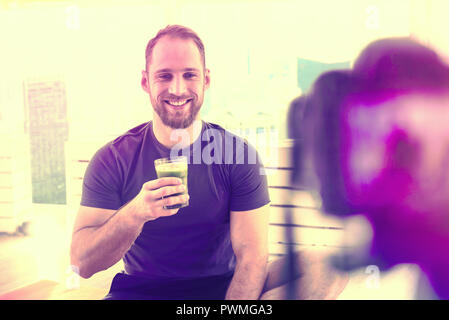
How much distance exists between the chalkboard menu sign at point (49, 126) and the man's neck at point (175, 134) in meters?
0.74

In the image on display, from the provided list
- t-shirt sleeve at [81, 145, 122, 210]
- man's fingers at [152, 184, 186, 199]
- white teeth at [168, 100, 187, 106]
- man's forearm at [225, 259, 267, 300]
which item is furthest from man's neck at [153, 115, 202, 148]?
man's forearm at [225, 259, 267, 300]

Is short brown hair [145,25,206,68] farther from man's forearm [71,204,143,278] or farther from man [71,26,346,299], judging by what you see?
man's forearm [71,204,143,278]

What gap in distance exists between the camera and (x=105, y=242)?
156 centimetres

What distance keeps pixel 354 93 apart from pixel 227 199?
841mm

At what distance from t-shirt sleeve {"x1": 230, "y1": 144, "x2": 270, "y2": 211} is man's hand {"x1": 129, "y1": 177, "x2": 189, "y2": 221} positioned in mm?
292

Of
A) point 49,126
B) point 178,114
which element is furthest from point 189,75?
point 49,126

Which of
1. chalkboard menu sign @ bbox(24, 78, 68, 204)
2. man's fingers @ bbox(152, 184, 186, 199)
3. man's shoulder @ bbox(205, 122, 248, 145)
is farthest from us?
chalkboard menu sign @ bbox(24, 78, 68, 204)

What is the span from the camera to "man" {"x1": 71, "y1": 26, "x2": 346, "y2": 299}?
1.58 m

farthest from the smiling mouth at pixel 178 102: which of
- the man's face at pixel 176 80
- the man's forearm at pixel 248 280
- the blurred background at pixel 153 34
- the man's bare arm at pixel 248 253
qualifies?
the man's forearm at pixel 248 280

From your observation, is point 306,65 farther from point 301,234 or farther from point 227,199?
point 301,234

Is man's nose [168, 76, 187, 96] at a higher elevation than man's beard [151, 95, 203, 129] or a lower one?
higher

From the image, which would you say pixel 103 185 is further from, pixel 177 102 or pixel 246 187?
pixel 246 187

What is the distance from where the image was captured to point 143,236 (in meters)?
1.60
